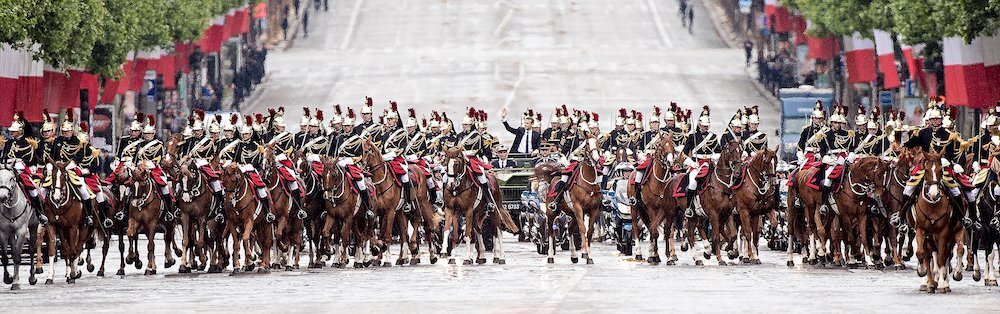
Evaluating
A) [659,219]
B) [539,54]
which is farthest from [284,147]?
[539,54]

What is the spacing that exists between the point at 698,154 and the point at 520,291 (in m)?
8.98

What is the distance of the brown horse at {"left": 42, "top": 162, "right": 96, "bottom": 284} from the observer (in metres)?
33.6

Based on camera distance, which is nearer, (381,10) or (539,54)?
(539,54)

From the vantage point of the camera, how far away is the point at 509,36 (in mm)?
115938

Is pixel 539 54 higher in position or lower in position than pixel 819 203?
higher

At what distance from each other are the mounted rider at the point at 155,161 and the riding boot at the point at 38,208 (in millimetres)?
2443

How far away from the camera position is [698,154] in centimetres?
3750

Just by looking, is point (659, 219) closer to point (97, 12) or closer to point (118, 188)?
point (118, 188)

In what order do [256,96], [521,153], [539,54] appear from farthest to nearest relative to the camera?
[539,54] < [256,96] < [521,153]

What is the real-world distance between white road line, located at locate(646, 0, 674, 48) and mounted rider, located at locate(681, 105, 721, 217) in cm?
7428

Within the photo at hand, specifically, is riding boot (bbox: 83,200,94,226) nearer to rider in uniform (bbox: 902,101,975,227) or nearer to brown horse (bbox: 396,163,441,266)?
brown horse (bbox: 396,163,441,266)

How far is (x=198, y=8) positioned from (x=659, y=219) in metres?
40.5

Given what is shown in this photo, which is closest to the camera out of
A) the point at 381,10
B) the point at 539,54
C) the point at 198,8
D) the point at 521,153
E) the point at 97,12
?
the point at 521,153

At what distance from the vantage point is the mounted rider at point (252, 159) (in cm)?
3538
